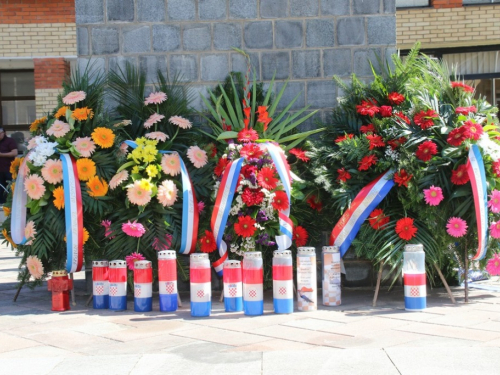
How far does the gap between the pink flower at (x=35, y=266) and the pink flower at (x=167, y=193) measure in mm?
1342

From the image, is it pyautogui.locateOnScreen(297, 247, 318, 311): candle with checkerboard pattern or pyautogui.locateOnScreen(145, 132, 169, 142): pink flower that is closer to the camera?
pyautogui.locateOnScreen(297, 247, 318, 311): candle with checkerboard pattern

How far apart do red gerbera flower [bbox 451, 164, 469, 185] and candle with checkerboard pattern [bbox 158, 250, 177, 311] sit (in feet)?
8.75

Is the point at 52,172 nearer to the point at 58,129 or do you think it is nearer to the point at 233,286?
the point at 58,129

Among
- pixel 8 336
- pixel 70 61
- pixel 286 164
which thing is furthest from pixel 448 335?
pixel 70 61

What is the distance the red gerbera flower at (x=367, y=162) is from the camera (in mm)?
7309

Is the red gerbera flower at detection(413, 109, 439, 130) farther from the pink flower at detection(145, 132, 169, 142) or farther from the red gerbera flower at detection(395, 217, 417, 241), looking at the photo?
the pink flower at detection(145, 132, 169, 142)

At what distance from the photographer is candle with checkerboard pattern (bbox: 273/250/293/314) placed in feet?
22.0

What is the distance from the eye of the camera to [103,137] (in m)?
7.57

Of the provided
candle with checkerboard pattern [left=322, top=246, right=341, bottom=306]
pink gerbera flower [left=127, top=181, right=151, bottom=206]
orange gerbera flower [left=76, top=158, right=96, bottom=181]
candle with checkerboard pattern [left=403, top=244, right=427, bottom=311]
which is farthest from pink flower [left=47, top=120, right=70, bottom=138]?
candle with checkerboard pattern [left=403, top=244, right=427, bottom=311]

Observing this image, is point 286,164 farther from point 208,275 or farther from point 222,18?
point 222,18

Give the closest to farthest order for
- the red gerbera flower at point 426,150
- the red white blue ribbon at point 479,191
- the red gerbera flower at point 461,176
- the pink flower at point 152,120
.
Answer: the red white blue ribbon at point 479,191, the red gerbera flower at point 461,176, the red gerbera flower at point 426,150, the pink flower at point 152,120

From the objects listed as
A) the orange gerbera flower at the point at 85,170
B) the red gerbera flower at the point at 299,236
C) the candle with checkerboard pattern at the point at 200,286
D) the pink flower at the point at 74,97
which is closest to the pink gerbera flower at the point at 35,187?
the orange gerbera flower at the point at 85,170

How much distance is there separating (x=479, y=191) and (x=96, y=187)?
3600mm

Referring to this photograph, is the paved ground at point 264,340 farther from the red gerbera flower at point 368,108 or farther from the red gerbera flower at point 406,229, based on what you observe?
the red gerbera flower at point 368,108
